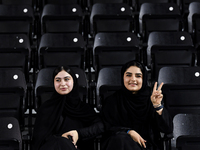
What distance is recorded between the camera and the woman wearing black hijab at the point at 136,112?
3.33 ft

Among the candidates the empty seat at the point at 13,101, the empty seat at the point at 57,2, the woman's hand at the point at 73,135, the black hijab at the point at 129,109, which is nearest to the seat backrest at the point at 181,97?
the black hijab at the point at 129,109

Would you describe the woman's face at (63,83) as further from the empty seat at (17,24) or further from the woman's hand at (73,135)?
the empty seat at (17,24)

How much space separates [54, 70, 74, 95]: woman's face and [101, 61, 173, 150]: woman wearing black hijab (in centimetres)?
12

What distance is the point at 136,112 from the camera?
1072 mm

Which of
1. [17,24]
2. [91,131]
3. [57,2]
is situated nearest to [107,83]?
[91,131]

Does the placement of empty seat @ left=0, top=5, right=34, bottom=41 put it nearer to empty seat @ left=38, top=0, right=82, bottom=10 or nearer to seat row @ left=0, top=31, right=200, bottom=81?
seat row @ left=0, top=31, right=200, bottom=81

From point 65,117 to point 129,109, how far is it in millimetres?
191

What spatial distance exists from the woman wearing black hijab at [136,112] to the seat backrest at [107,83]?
0.09 metres

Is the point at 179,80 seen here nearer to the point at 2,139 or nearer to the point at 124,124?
the point at 124,124

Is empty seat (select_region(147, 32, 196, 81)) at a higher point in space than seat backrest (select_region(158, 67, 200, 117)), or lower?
higher

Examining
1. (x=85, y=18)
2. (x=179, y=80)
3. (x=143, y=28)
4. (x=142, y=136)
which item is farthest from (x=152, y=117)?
(x=85, y=18)

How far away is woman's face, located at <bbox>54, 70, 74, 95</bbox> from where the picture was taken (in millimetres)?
1094

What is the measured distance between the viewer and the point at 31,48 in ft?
5.14

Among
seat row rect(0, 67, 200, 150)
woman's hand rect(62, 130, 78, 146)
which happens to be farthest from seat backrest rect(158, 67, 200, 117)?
woman's hand rect(62, 130, 78, 146)
